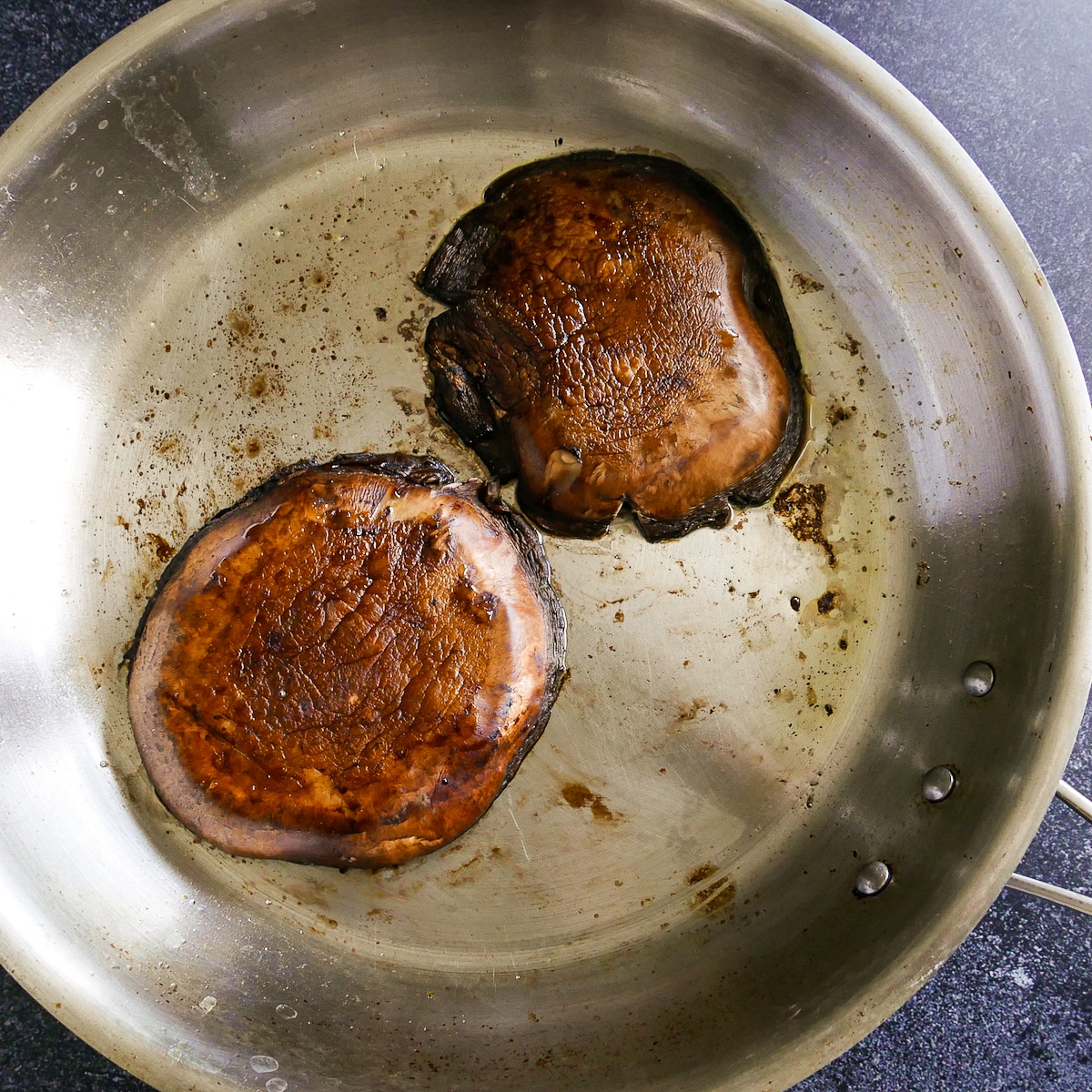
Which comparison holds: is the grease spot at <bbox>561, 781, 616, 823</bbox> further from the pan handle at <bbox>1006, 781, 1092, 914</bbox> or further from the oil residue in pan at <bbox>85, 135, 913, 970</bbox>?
the pan handle at <bbox>1006, 781, 1092, 914</bbox>

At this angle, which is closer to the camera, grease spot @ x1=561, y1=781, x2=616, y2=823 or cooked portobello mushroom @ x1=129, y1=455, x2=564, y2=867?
cooked portobello mushroom @ x1=129, y1=455, x2=564, y2=867

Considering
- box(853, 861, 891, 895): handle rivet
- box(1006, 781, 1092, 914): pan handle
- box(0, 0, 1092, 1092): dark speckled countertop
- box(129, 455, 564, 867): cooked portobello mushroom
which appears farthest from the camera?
box(0, 0, 1092, 1092): dark speckled countertop

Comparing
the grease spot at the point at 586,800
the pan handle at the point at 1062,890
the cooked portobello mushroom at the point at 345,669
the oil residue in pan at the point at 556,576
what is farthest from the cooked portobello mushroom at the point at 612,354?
the pan handle at the point at 1062,890

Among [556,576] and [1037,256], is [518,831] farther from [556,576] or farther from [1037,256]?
[1037,256]

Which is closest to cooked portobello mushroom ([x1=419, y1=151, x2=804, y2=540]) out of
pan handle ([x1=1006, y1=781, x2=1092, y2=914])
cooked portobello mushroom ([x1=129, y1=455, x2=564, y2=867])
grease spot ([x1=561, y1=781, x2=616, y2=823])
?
cooked portobello mushroom ([x1=129, y1=455, x2=564, y2=867])

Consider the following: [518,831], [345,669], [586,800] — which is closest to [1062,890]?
[586,800]

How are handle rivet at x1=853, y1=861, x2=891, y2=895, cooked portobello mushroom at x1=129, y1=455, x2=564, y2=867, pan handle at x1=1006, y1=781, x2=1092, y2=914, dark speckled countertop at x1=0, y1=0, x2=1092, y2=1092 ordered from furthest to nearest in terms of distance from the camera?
dark speckled countertop at x1=0, y1=0, x2=1092, y2=1092 → handle rivet at x1=853, y1=861, x2=891, y2=895 → cooked portobello mushroom at x1=129, y1=455, x2=564, y2=867 → pan handle at x1=1006, y1=781, x2=1092, y2=914

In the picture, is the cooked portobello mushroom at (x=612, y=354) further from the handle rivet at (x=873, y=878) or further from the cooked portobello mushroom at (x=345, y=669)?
the handle rivet at (x=873, y=878)

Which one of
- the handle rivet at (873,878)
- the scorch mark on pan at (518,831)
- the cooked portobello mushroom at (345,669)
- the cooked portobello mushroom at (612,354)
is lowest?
the handle rivet at (873,878)
